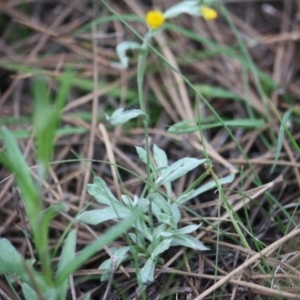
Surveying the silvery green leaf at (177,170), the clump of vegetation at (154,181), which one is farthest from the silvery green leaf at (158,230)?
the silvery green leaf at (177,170)

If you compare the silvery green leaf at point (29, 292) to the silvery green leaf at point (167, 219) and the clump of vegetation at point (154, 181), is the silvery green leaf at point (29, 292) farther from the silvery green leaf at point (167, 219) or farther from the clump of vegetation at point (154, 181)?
the silvery green leaf at point (167, 219)

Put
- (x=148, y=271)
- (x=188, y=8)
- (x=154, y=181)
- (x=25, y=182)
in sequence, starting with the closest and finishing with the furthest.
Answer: (x=25, y=182) < (x=148, y=271) < (x=154, y=181) < (x=188, y=8)

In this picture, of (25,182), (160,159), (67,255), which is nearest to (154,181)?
(160,159)

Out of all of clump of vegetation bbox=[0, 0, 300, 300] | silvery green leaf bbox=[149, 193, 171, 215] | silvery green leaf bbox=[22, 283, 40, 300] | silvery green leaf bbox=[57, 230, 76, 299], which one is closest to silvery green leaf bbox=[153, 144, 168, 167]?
clump of vegetation bbox=[0, 0, 300, 300]

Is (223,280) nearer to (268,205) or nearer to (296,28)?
(268,205)

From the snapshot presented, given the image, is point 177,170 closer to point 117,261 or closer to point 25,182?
point 117,261

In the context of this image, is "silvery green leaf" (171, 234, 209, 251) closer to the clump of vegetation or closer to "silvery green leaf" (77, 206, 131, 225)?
the clump of vegetation
